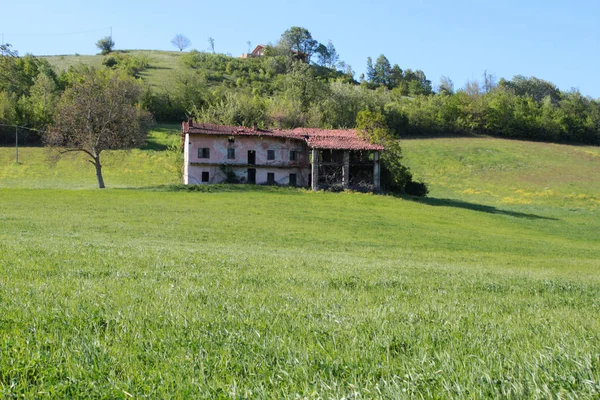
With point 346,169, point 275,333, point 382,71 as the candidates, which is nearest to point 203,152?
point 346,169

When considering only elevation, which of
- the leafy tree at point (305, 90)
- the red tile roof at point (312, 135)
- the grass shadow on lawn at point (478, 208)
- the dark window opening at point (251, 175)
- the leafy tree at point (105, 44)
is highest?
the leafy tree at point (105, 44)

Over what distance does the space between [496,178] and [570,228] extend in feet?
122

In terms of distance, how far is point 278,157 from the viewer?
6675 cm

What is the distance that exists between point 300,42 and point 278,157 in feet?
461

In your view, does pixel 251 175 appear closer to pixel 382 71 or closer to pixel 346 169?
pixel 346 169

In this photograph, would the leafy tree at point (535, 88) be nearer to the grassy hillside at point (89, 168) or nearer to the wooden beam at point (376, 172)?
the wooden beam at point (376, 172)

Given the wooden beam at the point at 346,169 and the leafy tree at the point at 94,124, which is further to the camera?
the wooden beam at the point at 346,169

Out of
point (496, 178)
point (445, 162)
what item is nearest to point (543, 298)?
point (496, 178)

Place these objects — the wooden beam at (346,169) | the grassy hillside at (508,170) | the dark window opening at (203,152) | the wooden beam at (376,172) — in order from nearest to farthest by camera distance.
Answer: the wooden beam at (376,172) < the wooden beam at (346,169) < the dark window opening at (203,152) < the grassy hillside at (508,170)

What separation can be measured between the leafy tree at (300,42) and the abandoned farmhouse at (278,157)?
428 feet

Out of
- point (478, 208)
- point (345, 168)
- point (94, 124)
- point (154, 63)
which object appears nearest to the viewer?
point (478, 208)

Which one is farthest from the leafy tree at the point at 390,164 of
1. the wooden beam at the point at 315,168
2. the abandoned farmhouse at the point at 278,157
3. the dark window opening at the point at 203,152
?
the dark window opening at the point at 203,152

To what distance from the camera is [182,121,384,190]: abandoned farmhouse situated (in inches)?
2496

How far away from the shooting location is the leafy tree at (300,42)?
Answer: 626ft
